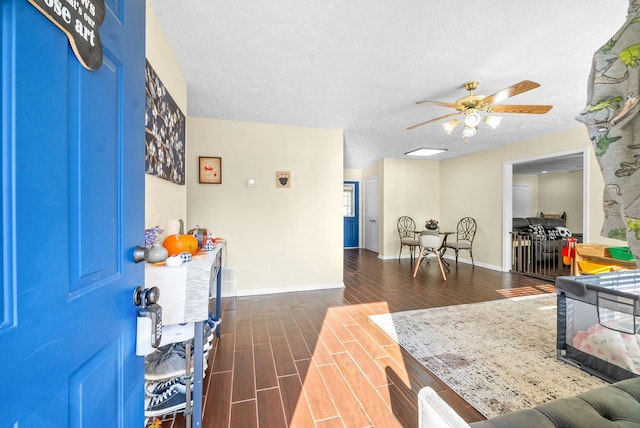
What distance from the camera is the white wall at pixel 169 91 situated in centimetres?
160

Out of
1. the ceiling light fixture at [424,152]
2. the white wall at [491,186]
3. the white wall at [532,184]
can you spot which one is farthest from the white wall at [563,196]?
the ceiling light fixture at [424,152]

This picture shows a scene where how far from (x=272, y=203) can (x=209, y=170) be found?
3.11 ft

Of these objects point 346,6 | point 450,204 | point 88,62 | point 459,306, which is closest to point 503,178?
point 450,204

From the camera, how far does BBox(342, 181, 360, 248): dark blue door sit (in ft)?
26.0

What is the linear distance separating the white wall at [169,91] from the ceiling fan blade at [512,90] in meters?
2.60

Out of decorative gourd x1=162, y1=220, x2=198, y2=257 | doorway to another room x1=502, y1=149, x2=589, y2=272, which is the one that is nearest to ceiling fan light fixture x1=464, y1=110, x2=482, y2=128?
decorative gourd x1=162, y1=220, x2=198, y2=257

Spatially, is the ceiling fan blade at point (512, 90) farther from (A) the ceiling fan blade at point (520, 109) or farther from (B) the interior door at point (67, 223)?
(B) the interior door at point (67, 223)

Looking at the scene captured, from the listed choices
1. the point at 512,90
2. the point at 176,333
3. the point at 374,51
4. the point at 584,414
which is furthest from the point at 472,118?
the point at 176,333

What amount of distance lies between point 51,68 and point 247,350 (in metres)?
2.28

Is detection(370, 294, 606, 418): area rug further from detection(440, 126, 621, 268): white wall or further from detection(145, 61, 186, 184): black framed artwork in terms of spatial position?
detection(145, 61, 186, 184): black framed artwork

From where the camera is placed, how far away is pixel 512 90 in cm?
214

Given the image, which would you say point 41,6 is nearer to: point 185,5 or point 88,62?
point 88,62

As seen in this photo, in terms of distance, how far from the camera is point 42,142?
45cm

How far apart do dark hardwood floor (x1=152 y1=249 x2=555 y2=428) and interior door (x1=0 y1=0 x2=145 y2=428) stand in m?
1.02
